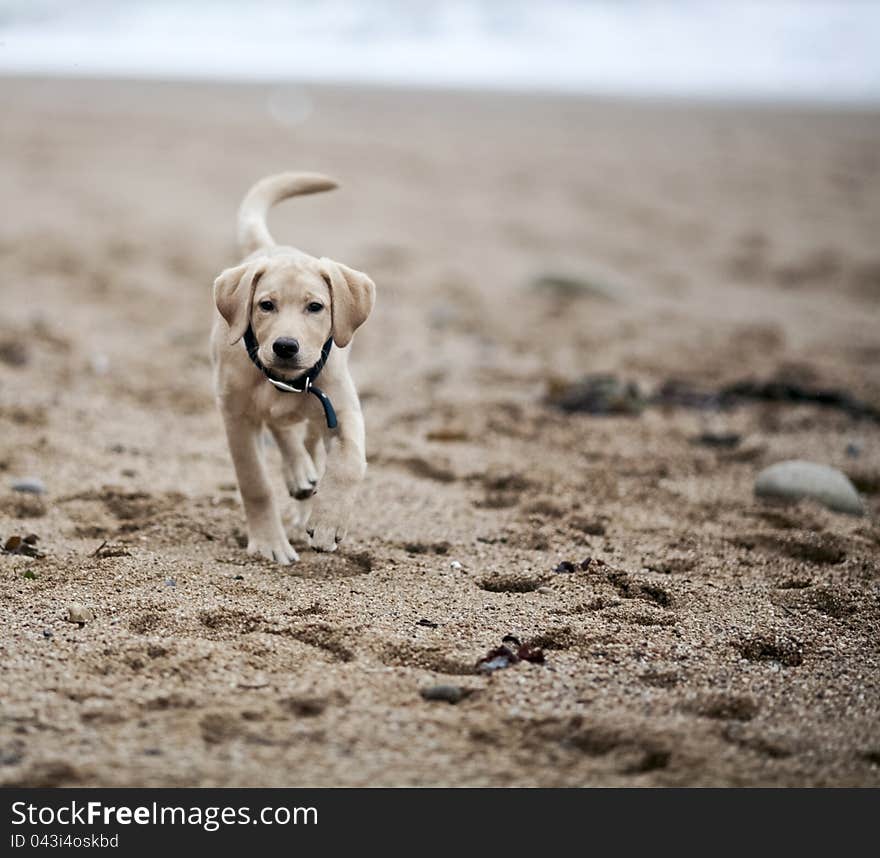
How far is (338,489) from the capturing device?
3.82m

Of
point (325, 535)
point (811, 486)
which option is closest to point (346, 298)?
point (325, 535)

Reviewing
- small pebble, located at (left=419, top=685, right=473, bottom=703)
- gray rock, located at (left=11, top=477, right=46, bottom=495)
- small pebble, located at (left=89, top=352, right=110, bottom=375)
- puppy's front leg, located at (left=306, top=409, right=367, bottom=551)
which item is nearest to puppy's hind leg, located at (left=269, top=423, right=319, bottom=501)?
puppy's front leg, located at (left=306, top=409, right=367, bottom=551)

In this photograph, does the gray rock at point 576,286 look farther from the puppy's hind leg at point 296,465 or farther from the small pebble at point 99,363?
the puppy's hind leg at point 296,465

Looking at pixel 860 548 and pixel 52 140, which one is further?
pixel 52 140

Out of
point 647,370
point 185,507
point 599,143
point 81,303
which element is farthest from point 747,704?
point 599,143

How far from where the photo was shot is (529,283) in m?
11.6

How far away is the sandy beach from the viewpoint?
9.58 ft

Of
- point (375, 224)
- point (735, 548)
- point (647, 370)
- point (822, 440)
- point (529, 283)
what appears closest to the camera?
point (735, 548)

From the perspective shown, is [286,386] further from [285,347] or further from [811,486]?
[811,486]

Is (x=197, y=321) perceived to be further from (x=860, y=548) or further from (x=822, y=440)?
(x=860, y=548)

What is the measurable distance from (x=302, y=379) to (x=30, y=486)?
6.07 ft

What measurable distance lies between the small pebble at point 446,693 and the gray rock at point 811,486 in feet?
8.89

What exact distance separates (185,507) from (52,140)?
1501cm

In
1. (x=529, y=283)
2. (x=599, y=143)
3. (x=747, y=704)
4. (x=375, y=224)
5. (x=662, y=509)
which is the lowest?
(x=747, y=704)
